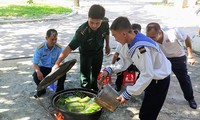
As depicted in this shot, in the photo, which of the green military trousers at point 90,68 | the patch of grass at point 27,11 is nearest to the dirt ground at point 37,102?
the green military trousers at point 90,68

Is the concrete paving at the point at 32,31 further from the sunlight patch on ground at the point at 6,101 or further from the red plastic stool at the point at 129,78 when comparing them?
the red plastic stool at the point at 129,78

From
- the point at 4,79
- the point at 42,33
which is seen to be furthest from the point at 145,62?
the point at 42,33

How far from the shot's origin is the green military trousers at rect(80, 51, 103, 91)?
14.2 feet

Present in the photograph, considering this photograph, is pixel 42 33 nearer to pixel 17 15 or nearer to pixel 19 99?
pixel 17 15

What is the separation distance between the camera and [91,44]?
4180 millimetres

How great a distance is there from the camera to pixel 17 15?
38.5ft

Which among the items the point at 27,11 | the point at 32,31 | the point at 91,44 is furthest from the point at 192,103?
the point at 27,11

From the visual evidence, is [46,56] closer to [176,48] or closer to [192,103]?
[176,48]

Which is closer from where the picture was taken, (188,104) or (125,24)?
(125,24)

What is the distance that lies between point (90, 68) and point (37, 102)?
3.39ft

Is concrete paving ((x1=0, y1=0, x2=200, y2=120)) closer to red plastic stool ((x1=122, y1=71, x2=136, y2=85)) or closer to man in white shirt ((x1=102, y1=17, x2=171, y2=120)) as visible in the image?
red plastic stool ((x1=122, y1=71, x2=136, y2=85))

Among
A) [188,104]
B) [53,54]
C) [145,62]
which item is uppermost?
[145,62]

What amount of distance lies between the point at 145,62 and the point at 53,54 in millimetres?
2140

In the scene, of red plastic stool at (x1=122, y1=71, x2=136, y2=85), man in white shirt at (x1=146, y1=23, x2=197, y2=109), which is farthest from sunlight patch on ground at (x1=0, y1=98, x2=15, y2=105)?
man in white shirt at (x1=146, y1=23, x2=197, y2=109)
